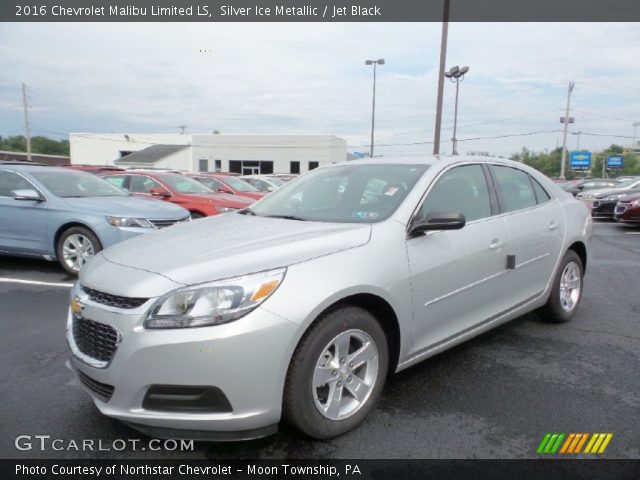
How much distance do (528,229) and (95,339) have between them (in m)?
3.22

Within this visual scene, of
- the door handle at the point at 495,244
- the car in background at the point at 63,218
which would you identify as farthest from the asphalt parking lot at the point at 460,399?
the car in background at the point at 63,218

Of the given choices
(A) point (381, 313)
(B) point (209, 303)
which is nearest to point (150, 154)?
(A) point (381, 313)

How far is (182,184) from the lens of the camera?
31.8ft

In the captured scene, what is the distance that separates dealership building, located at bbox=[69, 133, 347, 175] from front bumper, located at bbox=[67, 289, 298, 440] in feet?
143

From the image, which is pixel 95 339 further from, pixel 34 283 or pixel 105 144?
pixel 105 144

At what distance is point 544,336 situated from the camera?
4.11 meters

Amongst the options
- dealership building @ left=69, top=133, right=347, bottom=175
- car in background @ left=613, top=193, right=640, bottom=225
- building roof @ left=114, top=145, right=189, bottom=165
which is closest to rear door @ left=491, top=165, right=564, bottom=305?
car in background @ left=613, top=193, right=640, bottom=225

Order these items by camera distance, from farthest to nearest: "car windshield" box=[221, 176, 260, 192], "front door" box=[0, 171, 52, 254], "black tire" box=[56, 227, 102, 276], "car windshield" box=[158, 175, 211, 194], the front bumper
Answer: "car windshield" box=[221, 176, 260, 192], "car windshield" box=[158, 175, 211, 194], "front door" box=[0, 171, 52, 254], "black tire" box=[56, 227, 102, 276], the front bumper

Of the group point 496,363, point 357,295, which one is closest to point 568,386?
point 496,363

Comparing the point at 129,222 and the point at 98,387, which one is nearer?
the point at 98,387

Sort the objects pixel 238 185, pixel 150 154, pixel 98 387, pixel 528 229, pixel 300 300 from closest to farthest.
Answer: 1. pixel 300 300
2. pixel 98 387
3. pixel 528 229
4. pixel 238 185
5. pixel 150 154

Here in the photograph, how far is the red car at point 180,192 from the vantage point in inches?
348

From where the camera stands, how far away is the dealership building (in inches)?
1838

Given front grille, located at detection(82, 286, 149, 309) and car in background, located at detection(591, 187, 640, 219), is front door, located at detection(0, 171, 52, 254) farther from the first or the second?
car in background, located at detection(591, 187, 640, 219)
